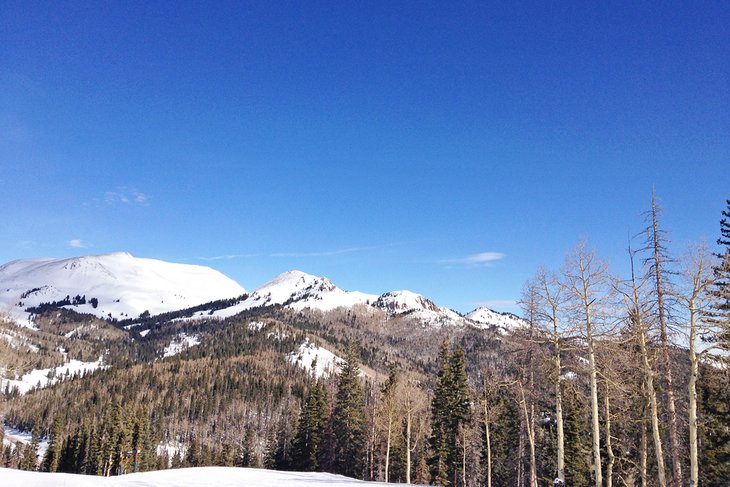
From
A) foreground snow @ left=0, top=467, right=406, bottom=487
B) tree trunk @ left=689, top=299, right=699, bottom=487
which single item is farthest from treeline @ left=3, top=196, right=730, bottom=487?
foreground snow @ left=0, top=467, right=406, bottom=487

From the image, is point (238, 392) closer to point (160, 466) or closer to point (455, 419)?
point (160, 466)

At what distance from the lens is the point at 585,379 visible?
21141mm

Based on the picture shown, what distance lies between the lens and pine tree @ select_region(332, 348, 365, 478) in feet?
184

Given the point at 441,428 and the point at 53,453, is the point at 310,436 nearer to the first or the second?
the point at 441,428

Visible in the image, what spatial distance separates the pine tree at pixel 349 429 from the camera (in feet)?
184

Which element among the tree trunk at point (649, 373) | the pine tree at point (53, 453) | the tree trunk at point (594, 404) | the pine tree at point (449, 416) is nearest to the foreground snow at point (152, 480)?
the tree trunk at point (594, 404)

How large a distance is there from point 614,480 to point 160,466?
93997 mm

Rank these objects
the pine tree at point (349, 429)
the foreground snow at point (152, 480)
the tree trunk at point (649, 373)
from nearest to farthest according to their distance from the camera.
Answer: the foreground snow at point (152, 480) → the tree trunk at point (649, 373) → the pine tree at point (349, 429)

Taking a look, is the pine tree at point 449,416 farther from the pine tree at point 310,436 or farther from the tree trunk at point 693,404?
the tree trunk at point 693,404

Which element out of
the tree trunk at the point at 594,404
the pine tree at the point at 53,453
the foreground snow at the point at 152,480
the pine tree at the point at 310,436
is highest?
the tree trunk at the point at 594,404

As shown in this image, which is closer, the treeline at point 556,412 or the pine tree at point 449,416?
the treeline at point 556,412

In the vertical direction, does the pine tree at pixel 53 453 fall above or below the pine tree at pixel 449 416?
below

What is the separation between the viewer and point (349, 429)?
56625 mm

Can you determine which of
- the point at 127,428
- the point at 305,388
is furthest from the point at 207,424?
the point at 127,428
